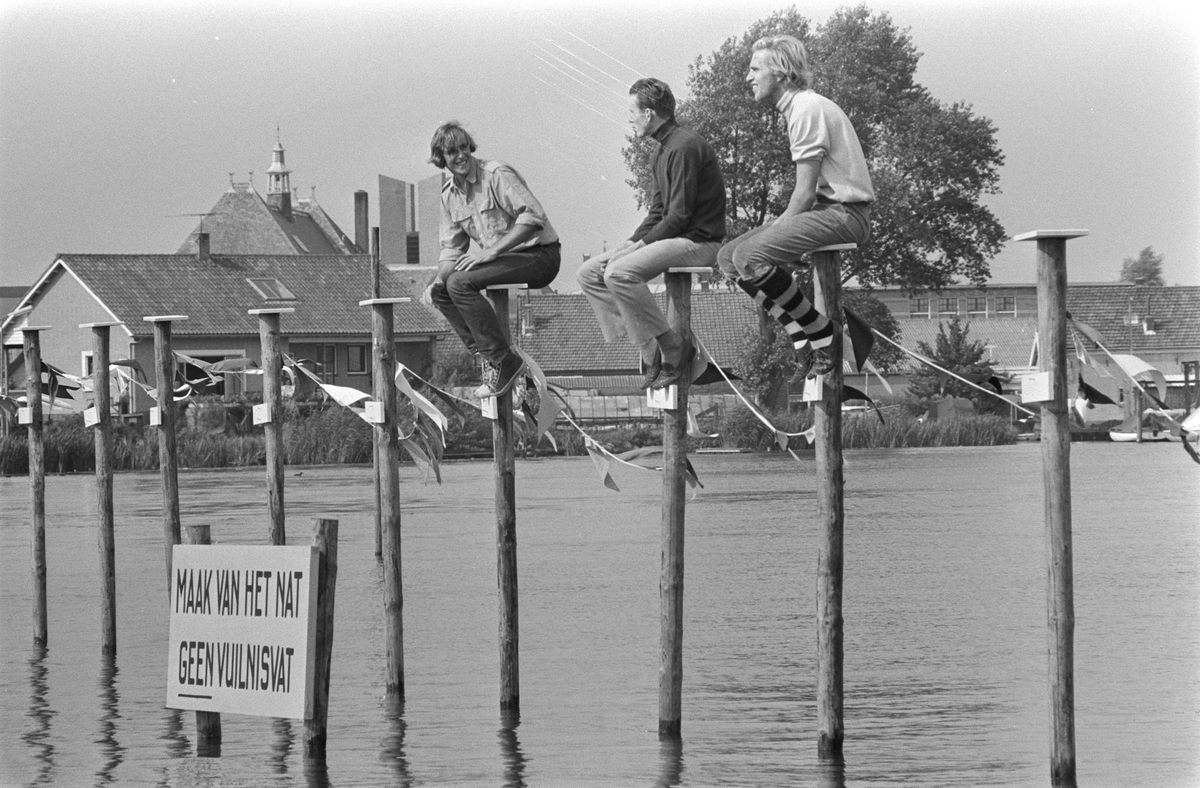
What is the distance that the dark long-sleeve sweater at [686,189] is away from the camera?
10789mm

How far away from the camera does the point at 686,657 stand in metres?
16.4

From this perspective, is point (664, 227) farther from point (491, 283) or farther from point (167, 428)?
point (167, 428)

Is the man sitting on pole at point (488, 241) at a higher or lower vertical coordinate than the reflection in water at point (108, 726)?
higher

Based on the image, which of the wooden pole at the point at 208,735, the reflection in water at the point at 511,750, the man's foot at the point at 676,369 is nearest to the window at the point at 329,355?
the reflection in water at the point at 511,750

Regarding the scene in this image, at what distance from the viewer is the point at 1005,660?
15.9 metres

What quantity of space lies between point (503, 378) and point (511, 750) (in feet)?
7.40

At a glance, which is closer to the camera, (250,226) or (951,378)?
(951,378)

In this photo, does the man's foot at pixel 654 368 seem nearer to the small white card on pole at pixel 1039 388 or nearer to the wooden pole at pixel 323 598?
the wooden pole at pixel 323 598

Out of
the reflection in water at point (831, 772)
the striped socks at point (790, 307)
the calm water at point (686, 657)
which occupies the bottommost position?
the calm water at point (686, 657)

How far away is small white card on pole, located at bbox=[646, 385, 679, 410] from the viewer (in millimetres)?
11180

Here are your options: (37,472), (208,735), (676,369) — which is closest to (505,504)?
Result: (676,369)

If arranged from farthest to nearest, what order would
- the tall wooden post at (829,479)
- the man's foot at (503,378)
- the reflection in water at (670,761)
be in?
the man's foot at (503,378) → the reflection in water at (670,761) → the tall wooden post at (829,479)

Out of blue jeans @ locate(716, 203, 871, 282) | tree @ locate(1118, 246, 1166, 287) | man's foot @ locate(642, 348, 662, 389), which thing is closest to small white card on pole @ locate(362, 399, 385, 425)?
man's foot @ locate(642, 348, 662, 389)

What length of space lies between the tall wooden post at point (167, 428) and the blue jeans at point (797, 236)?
19.5 ft
